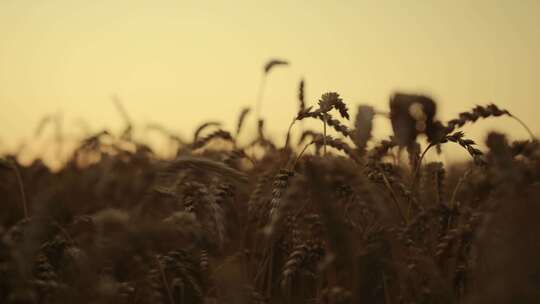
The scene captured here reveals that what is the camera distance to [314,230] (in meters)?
2.05

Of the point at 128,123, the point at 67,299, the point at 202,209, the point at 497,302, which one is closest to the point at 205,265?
the point at 202,209

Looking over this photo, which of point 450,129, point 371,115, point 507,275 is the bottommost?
point 507,275

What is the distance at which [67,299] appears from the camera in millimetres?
1532

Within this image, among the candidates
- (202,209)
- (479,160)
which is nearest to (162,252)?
(202,209)

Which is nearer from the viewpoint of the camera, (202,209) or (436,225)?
(202,209)

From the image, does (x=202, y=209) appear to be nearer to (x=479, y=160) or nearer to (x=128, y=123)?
(x=479, y=160)

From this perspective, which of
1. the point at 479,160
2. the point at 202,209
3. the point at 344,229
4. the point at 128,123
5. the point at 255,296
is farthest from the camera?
the point at 128,123

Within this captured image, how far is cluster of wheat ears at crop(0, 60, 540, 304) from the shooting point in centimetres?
122

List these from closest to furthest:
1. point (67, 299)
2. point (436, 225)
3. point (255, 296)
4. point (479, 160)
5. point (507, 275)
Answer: point (507, 275) → point (67, 299) → point (255, 296) → point (479, 160) → point (436, 225)

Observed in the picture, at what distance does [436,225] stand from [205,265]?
3.31 ft

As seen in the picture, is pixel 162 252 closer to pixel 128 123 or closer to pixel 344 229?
pixel 344 229

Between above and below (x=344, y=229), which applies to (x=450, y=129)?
above

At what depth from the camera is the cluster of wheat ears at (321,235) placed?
122 cm

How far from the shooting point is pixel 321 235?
205cm
